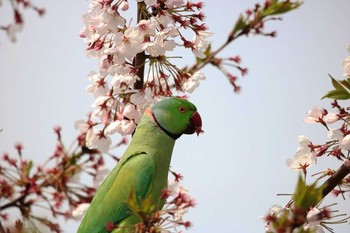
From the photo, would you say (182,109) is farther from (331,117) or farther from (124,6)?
(331,117)

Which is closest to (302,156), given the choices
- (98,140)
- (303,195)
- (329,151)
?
(329,151)

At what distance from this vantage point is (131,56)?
10.6 ft

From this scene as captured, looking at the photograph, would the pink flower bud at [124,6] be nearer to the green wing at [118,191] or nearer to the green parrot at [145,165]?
the green parrot at [145,165]

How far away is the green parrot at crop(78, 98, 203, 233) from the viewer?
3395mm

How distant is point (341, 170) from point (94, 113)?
1546 millimetres

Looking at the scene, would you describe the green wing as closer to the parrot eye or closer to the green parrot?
the green parrot

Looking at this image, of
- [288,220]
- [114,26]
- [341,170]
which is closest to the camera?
[288,220]

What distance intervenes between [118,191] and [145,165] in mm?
239

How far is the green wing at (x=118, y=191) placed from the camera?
338 cm

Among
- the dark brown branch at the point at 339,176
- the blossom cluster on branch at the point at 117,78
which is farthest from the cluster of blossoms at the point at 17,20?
the dark brown branch at the point at 339,176

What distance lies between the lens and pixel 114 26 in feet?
10.7

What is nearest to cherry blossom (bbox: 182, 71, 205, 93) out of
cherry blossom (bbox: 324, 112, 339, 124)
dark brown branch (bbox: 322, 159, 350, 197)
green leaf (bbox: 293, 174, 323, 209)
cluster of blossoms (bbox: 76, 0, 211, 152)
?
cluster of blossoms (bbox: 76, 0, 211, 152)

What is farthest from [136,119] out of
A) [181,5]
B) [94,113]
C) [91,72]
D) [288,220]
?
[288,220]

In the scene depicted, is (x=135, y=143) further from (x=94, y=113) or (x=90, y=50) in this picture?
(x=90, y=50)
